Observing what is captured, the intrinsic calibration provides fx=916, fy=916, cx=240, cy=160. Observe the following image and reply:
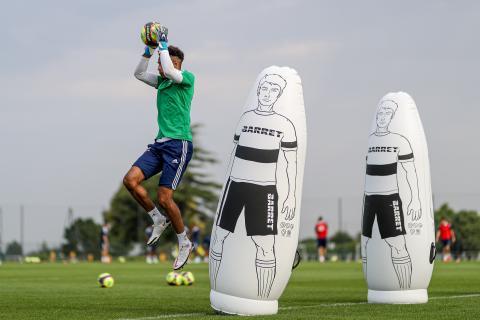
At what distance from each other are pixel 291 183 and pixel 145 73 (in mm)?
2811

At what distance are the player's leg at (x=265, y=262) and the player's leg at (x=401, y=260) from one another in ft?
10.5

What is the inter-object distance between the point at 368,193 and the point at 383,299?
1.57 meters

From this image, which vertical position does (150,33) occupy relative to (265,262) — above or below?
above

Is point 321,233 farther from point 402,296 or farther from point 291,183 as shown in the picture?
point 291,183

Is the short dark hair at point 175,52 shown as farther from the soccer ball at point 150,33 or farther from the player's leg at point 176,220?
the player's leg at point 176,220

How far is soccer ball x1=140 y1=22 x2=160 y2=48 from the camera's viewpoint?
456 inches

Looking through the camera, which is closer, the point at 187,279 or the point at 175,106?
the point at 175,106

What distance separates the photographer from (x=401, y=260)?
43.0ft

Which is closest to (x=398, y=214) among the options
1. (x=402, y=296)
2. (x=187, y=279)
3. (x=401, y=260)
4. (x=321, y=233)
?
(x=401, y=260)

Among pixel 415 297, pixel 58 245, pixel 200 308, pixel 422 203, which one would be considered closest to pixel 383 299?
pixel 415 297

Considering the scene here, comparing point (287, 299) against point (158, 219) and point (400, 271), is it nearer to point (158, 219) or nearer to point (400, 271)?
point (400, 271)

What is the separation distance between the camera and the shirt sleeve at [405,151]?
13.3 m

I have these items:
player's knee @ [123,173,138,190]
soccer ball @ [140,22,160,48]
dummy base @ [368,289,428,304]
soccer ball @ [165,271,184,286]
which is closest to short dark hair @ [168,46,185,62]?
soccer ball @ [140,22,160,48]

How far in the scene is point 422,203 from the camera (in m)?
13.4
